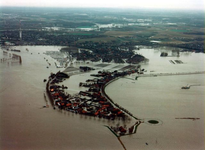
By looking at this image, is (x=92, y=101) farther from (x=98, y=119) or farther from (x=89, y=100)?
(x=98, y=119)

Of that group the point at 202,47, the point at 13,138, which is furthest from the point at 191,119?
the point at 202,47

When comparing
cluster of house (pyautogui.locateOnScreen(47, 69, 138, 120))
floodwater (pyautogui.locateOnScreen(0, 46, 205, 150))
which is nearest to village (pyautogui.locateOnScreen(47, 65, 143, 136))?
cluster of house (pyautogui.locateOnScreen(47, 69, 138, 120))

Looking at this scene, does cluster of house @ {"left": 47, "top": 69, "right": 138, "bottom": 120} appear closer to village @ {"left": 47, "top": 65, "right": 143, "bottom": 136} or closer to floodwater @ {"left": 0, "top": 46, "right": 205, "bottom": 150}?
village @ {"left": 47, "top": 65, "right": 143, "bottom": 136}

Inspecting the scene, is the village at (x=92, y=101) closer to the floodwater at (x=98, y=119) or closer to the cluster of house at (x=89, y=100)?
the cluster of house at (x=89, y=100)

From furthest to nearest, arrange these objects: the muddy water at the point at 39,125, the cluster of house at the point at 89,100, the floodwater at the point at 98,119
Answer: the cluster of house at the point at 89,100 → the floodwater at the point at 98,119 → the muddy water at the point at 39,125

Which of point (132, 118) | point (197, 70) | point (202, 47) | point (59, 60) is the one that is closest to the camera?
point (132, 118)

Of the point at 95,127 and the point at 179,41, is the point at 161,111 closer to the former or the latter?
the point at 95,127

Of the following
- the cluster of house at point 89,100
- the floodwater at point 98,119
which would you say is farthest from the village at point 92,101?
the floodwater at point 98,119

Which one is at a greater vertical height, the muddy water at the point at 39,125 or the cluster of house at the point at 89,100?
the cluster of house at the point at 89,100
